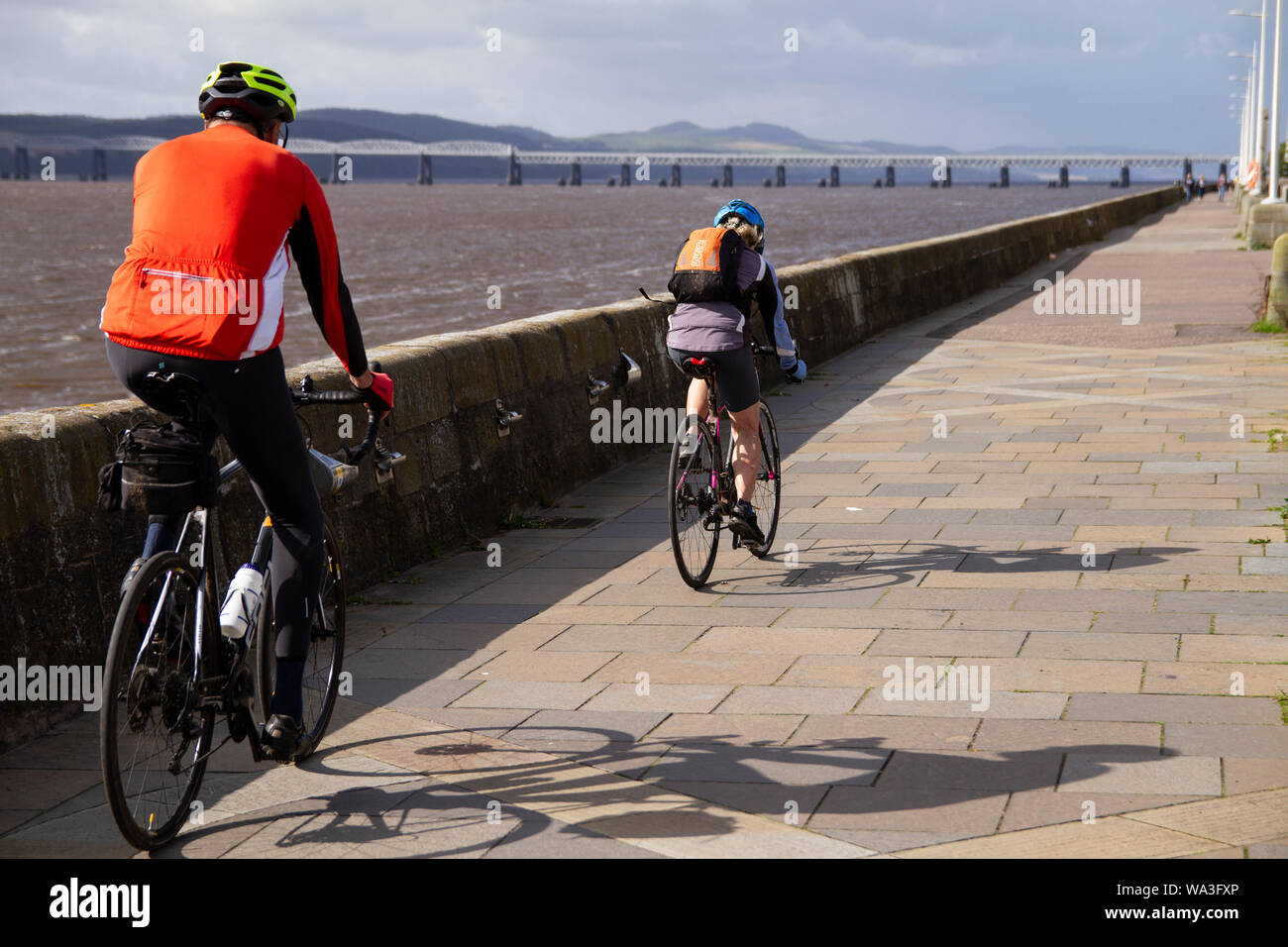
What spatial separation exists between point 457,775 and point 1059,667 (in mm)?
2079

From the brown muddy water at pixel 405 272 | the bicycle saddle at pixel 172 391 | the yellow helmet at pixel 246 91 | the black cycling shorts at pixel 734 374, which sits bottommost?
the brown muddy water at pixel 405 272

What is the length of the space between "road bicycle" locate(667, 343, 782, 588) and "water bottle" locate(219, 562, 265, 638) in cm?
247

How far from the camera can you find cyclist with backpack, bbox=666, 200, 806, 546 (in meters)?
6.56

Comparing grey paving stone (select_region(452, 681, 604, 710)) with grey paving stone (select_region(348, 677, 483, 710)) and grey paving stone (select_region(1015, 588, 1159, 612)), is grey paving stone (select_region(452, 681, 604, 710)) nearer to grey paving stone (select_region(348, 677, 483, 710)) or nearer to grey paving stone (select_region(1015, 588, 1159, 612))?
grey paving stone (select_region(348, 677, 483, 710))

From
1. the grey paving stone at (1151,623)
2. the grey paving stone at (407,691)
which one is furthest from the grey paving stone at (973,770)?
the grey paving stone at (407,691)

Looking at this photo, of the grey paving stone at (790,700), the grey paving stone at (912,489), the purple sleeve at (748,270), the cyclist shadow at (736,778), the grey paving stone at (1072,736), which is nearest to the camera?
the cyclist shadow at (736,778)

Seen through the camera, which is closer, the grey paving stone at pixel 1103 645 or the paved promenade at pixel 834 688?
the paved promenade at pixel 834 688

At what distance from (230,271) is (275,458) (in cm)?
49

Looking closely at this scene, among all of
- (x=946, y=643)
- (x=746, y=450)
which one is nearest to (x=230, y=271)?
(x=946, y=643)

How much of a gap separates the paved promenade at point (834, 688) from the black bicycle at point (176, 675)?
0.60ft

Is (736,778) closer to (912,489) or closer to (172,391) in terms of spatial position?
(172,391)

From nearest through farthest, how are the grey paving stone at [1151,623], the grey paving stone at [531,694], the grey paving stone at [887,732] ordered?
the grey paving stone at [887,732] < the grey paving stone at [531,694] < the grey paving stone at [1151,623]

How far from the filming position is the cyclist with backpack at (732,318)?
6562mm

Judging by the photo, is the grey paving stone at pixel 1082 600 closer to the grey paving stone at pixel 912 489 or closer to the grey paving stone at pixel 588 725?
the grey paving stone at pixel 588 725
